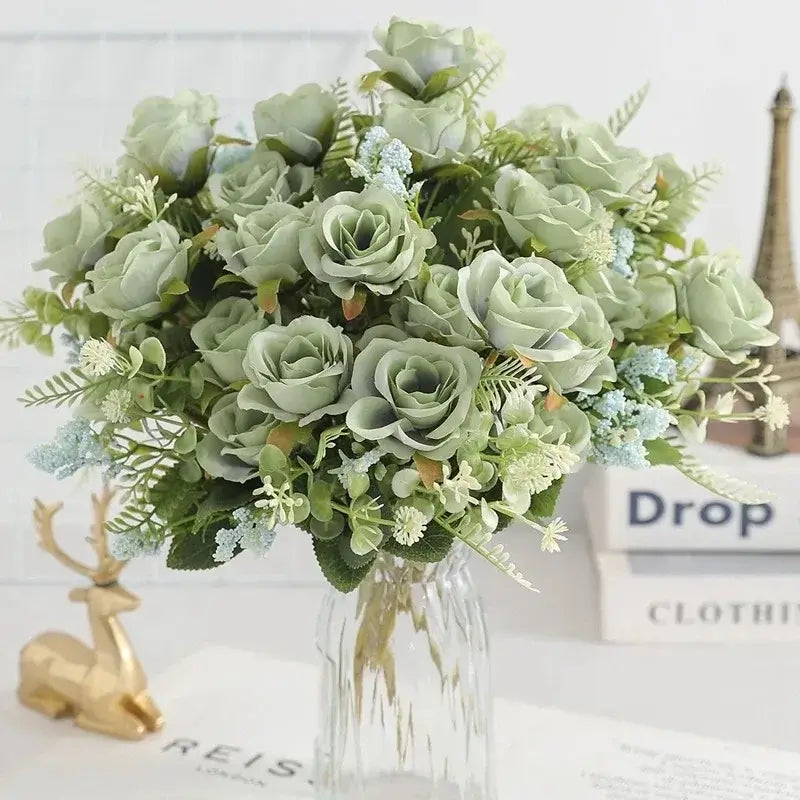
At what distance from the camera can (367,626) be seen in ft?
2.39

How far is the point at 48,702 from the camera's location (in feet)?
3.15

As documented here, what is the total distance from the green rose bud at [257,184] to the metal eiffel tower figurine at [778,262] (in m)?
0.70

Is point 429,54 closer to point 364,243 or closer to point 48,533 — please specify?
point 364,243

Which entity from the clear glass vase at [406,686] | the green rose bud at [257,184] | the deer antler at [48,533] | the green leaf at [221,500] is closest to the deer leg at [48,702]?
the deer antler at [48,533]

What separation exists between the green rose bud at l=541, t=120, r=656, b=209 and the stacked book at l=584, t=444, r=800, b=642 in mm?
572

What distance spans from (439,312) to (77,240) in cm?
23

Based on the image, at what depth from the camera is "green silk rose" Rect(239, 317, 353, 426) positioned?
53 cm

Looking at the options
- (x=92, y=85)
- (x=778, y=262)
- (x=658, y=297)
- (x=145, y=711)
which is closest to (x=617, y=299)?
(x=658, y=297)

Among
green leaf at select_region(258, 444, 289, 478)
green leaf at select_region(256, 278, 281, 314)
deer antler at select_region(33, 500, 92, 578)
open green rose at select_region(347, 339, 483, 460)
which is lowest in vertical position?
deer antler at select_region(33, 500, 92, 578)

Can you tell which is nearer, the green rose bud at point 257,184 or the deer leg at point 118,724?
the green rose bud at point 257,184

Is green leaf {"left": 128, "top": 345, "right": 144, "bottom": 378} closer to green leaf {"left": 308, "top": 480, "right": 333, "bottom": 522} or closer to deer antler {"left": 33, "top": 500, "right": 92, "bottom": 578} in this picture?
green leaf {"left": 308, "top": 480, "right": 333, "bottom": 522}

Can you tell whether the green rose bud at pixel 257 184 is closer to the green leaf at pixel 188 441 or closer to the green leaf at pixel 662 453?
the green leaf at pixel 188 441

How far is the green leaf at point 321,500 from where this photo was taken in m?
0.56

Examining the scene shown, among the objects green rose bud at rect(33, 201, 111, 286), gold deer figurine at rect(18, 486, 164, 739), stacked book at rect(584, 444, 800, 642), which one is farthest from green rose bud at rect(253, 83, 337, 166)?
stacked book at rect(584, 444, 800, 642)
